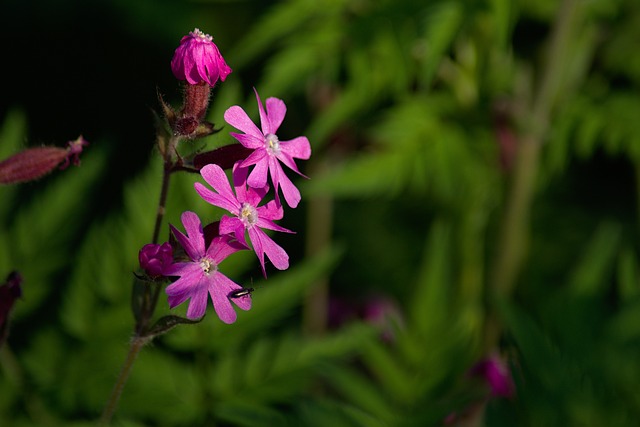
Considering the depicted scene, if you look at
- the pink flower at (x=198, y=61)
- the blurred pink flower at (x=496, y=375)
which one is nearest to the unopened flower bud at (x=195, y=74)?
the pink flower at (x=198, y=61)

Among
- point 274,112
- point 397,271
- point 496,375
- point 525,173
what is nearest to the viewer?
point 274,112

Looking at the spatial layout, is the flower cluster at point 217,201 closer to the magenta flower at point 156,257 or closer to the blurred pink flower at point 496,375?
the magenta flower at point 156,257

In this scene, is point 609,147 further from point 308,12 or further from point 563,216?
point 563,216

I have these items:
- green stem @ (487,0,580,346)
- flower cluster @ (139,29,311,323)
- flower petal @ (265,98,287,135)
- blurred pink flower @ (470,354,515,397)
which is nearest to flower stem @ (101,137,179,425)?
flower cluster @ (139,29,311,323)

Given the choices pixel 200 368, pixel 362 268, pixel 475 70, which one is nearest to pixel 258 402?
pixel 200 368

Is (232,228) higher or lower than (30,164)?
lower

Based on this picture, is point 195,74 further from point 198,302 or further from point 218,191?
point 198,302

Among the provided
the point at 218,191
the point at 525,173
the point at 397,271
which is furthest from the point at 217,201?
the point at 397,271

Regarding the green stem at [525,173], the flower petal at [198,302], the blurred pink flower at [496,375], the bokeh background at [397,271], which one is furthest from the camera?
the green stem at [525,173]

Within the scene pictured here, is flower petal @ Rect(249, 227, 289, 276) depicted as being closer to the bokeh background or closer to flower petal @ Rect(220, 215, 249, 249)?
flower petal @ Rect(220, 215, 249, 249)
